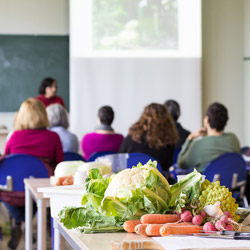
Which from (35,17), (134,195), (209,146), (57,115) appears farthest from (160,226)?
(35,17)

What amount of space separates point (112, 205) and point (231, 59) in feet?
27.3

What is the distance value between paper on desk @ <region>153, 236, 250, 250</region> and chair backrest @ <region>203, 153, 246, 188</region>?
10.3ft

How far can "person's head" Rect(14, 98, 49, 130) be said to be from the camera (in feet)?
14.9

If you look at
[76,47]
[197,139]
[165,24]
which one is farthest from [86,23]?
[197,139]

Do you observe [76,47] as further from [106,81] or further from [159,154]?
[159,154]

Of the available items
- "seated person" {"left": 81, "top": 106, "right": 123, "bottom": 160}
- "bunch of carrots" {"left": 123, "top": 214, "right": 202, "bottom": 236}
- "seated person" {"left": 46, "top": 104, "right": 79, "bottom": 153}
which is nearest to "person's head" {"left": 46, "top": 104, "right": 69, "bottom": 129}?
"seated person" {"left": 46, "top": 104, "right": 79, "bottom": 153}

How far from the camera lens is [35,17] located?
29.4 ft

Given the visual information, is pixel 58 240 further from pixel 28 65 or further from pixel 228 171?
pixel 28 65

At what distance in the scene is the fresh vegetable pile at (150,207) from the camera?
1.46 m

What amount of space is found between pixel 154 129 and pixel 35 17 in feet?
15.5

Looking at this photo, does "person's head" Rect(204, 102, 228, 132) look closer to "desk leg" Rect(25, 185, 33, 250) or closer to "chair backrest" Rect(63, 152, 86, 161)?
"chair backrest" Rect(63, 152, 86, 161)

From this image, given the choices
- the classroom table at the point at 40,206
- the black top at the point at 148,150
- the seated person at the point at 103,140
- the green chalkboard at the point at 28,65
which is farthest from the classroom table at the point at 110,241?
the green chalkboard at the point at 28,65

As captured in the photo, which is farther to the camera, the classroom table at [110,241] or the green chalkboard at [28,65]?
the green chalkboard at [28,65]

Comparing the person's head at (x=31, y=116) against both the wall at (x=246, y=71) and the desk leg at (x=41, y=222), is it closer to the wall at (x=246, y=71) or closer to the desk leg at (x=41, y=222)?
the desk leg at (x=41, y=222)
